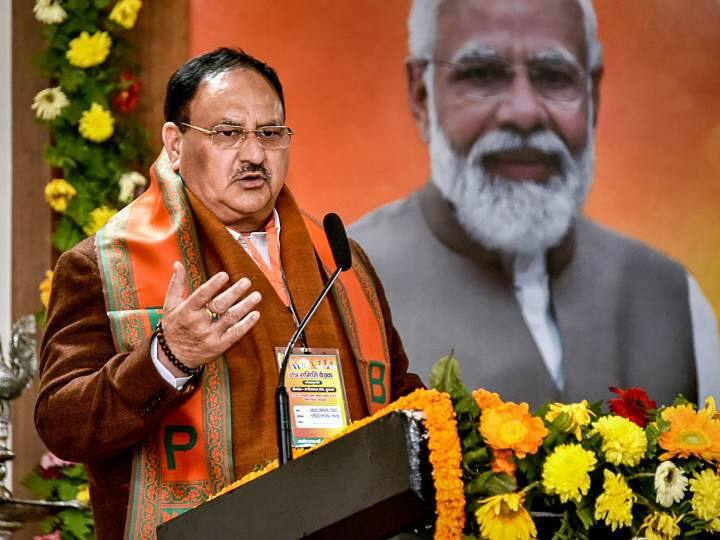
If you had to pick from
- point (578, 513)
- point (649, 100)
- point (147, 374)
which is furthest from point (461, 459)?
point (649, 100)

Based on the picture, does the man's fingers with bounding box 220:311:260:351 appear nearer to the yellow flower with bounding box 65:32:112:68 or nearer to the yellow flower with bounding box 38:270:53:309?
the yellow flower with bounding box 38:270:53:309

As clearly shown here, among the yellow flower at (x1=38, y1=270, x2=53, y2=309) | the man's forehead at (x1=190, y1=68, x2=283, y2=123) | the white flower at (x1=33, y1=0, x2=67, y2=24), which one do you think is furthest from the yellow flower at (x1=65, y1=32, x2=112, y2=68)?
the man's forehead at (x1=190, y1=68, x2=283, y2=123)

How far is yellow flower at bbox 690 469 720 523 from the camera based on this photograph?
1.89 meters

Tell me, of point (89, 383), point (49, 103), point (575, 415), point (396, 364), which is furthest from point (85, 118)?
point (575, 415)

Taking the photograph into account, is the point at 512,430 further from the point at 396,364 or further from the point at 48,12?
the point at 48,12

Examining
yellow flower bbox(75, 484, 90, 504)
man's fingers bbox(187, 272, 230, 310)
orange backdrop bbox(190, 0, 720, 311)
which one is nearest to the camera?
man's fingers bbox(187, 272, 230, 310)

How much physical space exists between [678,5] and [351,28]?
1.34m

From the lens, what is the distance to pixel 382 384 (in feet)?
9.29

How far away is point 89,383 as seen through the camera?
2.42 m

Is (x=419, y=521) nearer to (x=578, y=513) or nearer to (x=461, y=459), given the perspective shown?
(x=461, y=459)

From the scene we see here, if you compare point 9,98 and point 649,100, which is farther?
point 649,100

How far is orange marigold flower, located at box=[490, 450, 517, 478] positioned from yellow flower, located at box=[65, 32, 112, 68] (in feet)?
10.6

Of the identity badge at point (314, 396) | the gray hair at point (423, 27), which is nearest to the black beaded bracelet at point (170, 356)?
the identity badge at point (314, 396)

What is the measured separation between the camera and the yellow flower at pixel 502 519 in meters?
1.73
